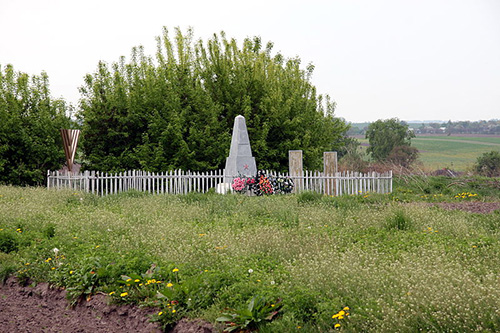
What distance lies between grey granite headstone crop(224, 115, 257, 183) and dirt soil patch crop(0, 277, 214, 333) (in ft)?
38.3

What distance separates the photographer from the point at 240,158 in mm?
18281

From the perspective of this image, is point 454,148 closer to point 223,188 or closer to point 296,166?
point 296,166

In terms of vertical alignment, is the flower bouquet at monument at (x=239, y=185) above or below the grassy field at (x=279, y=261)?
above

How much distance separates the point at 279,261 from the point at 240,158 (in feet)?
38.3

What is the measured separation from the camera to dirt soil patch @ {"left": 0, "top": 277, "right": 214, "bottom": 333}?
5.38 meters

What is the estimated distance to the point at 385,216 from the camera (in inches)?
401

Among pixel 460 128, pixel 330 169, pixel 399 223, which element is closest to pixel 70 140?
pixel 330 169

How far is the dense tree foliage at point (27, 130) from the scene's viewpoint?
70.5 ft

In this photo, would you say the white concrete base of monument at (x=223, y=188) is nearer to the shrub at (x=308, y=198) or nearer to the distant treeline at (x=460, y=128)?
the shrub at (x=308, y=198)

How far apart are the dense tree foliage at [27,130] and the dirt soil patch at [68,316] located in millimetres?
16024

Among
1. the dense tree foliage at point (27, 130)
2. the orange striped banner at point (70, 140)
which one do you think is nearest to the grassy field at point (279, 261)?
the orange striped banner at point (70, 140)

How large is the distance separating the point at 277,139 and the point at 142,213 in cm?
1286

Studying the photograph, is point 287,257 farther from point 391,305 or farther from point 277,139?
point 277,139

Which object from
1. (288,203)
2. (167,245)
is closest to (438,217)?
(288,203)
